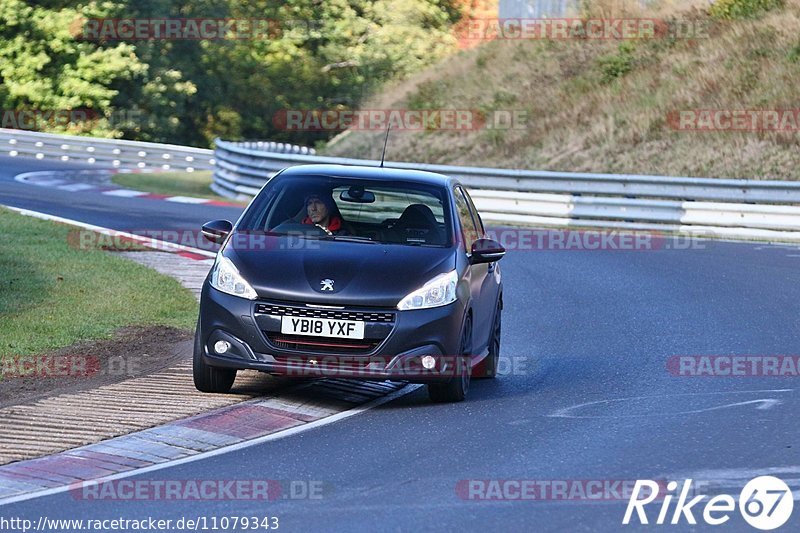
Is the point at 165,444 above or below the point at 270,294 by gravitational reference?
below

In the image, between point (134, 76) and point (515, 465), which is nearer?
point (515, 465)

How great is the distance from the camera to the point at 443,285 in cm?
962

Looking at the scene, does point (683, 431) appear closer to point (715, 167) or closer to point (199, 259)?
point (199, 259)

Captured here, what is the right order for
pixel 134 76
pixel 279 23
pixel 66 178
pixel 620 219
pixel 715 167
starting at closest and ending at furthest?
pixel 620 219 < pixel 715 167 < pixel 66 178 < pixel 134 76 < pixel 279 23

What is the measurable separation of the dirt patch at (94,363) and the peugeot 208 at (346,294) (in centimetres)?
101

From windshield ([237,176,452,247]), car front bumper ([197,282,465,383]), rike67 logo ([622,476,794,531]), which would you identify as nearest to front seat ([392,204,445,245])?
windshield ([237,176,452,247])

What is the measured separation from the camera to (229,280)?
9594mm

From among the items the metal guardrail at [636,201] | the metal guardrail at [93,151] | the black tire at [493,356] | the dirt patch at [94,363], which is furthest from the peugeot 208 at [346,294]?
the metal guardrail at [93,151]

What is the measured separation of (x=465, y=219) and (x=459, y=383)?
5.43 feet

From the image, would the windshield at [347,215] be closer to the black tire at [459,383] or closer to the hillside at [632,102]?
the black tire at [459,383]

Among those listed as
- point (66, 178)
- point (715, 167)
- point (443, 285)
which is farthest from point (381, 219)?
point (66, 178)

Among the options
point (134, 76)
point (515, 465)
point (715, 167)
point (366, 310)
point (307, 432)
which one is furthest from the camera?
point (134, 76)

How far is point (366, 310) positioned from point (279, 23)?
57081 mm

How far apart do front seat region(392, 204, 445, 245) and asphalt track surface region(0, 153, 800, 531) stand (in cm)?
111
